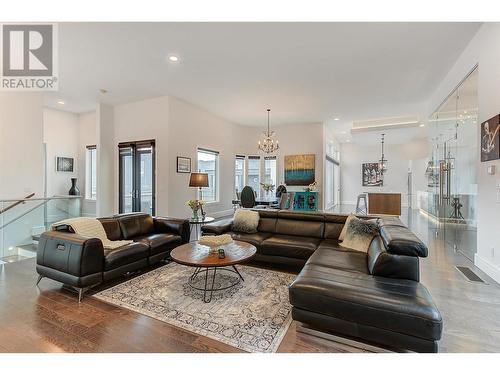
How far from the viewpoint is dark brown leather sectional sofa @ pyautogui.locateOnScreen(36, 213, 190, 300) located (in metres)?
2.64

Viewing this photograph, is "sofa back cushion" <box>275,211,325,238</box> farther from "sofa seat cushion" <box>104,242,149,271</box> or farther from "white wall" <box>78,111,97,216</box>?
"white wall" <box>78,111,97,216</box>

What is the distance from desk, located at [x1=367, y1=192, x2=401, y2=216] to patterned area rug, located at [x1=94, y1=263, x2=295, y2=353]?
675 centimetres

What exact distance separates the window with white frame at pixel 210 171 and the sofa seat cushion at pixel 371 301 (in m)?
5.93

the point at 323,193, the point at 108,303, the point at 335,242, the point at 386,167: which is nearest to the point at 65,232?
the point at 108,303

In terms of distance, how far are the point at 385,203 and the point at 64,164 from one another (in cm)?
1061

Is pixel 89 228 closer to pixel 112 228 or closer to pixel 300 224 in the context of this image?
pixel 112 228

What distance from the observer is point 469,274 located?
11.1 ft

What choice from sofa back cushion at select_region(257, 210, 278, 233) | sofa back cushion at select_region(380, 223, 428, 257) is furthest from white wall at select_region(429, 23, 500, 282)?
sofa back cushion at select_region(257, 210, 278, 233)

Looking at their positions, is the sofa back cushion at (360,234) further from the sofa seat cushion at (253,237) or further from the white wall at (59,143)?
the white wall at (59,143)

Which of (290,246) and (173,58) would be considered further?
(173,58)

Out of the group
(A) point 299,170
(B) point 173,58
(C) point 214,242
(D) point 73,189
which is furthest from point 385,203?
(D) point 73,189

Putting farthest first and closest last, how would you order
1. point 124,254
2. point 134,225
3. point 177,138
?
point 177,138, point 134,225, point 124,254

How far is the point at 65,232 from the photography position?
304cm

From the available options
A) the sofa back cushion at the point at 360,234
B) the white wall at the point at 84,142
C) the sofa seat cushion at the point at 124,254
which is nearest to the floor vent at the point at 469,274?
the sofa back cushion at the point at 360,234
